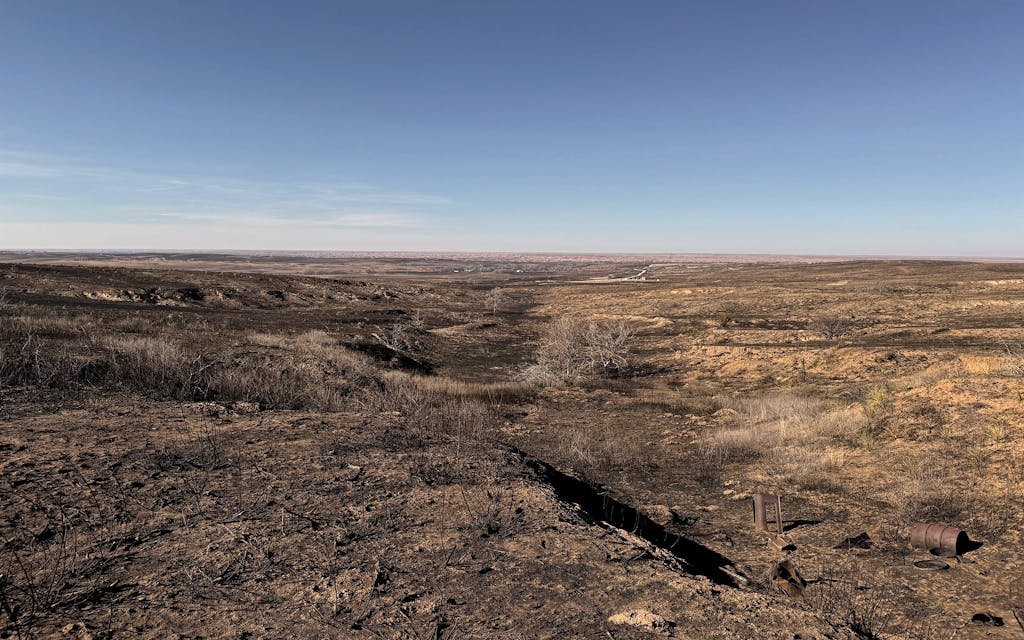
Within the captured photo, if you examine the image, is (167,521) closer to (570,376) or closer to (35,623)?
(35,623)

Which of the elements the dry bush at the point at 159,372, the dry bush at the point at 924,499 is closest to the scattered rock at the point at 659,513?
the dry bush at the point at 924,499

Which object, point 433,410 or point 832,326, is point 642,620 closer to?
point 433,410

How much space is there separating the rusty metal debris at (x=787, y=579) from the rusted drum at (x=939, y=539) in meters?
1.95

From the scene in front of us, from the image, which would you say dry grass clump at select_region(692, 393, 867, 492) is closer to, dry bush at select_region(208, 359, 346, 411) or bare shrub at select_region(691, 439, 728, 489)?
bare shrub at select_region(691, 439, 728, 489)

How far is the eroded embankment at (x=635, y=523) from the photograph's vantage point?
19.9ft

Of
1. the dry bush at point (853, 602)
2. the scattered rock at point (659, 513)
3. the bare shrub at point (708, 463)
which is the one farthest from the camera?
the bare shrub at point (708, 463)

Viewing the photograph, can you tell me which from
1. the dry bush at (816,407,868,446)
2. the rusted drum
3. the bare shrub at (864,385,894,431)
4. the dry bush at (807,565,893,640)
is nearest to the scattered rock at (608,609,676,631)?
the dry bush at (807,565,893,640)

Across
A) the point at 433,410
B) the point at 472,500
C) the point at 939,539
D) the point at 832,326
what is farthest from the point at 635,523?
the point at 832,326

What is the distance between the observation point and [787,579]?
5.84 metres

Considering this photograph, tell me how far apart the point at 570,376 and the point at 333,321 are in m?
20.7

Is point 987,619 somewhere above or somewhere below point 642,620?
below

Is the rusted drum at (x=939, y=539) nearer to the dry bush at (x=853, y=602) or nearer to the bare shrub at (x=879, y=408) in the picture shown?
the dry bush at (x=853, y=602)

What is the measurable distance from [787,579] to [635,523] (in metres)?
2.18

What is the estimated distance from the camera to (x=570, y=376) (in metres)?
21.2
